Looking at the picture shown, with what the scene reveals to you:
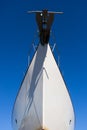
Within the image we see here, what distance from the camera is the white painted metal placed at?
24.0 meters

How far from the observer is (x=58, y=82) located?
2539 cm

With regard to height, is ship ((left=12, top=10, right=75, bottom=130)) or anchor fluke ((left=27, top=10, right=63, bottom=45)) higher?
anchor fluke ((left=27, top=10, right=63, bottom=45))

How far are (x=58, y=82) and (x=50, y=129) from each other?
358cm

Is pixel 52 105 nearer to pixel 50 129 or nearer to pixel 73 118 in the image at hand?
pixel 50 129

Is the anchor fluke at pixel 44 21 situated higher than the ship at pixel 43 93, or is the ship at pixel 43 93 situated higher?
the anchor fluke at pixel 44 21

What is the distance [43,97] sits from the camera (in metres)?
24.0

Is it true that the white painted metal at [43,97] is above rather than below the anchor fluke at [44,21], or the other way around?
below

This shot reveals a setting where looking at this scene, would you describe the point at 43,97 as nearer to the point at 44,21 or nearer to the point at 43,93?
the point at 43,93

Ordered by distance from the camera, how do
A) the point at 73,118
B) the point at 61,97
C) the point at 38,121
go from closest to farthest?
the point at 38,121 → the point at 61,97 → the point at 73,118

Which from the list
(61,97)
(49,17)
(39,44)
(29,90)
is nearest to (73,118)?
(61,97)

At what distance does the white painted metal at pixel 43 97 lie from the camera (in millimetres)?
24047

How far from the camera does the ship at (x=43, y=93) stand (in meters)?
24.1

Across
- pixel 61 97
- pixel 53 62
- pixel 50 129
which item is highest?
pixel 53 62

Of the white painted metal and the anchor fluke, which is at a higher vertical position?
the anchor fluke
